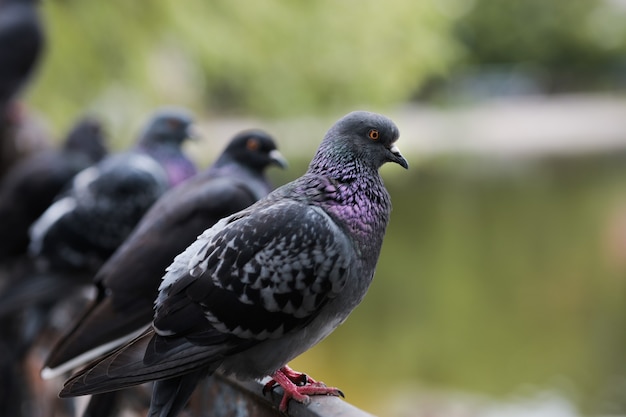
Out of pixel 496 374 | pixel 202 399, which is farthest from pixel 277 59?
pixel 202 399

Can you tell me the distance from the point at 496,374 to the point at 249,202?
8.15 m

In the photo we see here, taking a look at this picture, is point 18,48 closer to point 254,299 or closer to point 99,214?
point 99,214

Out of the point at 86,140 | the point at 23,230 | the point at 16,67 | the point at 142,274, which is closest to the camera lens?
the point at 142,274

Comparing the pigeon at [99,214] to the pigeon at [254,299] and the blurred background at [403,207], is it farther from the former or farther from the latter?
the blurred background at [403,207]

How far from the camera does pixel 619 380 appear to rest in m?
10.6

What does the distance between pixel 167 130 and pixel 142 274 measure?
138cm

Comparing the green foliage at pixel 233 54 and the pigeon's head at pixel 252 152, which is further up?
the green foliage at pixel 233 54

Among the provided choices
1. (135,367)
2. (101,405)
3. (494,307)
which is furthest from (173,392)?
(494,307)

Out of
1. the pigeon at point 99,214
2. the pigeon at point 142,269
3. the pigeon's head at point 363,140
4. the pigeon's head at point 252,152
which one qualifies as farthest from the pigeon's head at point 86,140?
the pigeon's head at point 363,140

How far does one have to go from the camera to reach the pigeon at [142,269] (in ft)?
9.87

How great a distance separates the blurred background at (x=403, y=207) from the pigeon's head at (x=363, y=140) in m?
4.26

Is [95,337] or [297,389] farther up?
[95,337]

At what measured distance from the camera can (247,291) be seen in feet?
7.25

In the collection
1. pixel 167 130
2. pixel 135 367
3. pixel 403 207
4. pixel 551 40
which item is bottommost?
pixel 135 367
